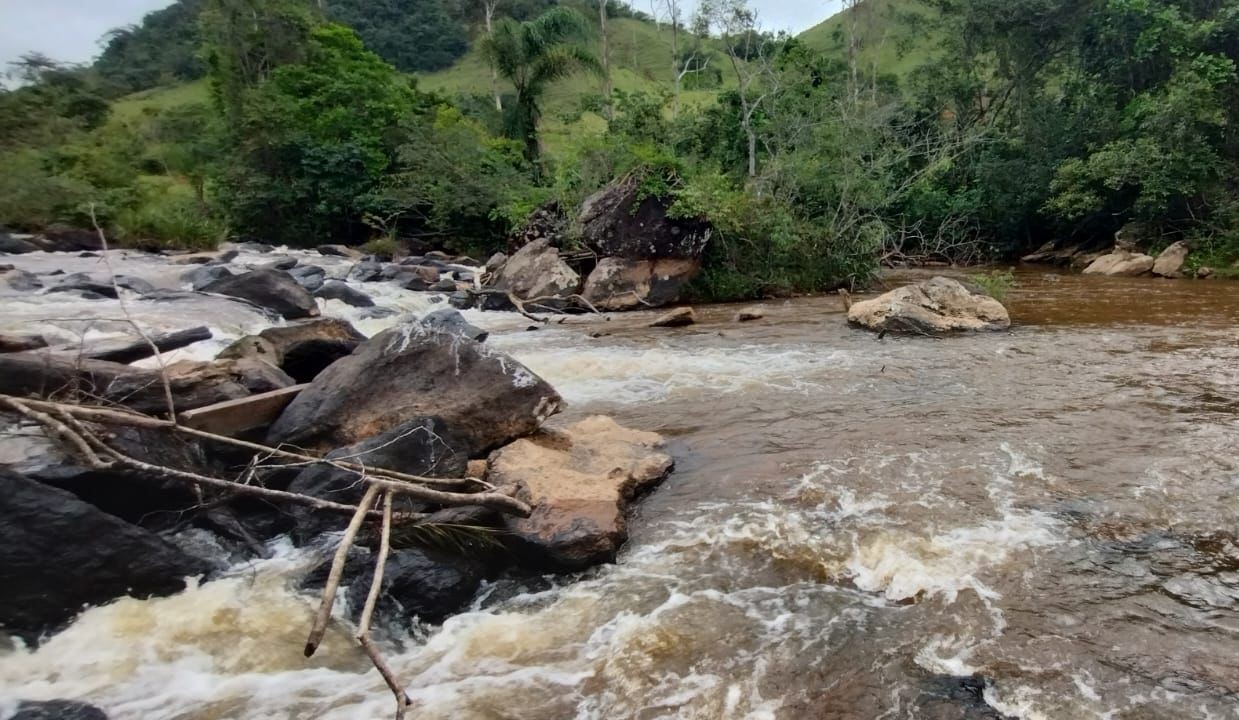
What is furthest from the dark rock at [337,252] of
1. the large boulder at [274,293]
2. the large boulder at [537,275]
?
the large boulder at [274,293]

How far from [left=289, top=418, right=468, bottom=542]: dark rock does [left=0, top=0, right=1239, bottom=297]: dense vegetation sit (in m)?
11.0

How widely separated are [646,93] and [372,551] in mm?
22221

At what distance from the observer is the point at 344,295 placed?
545 inches

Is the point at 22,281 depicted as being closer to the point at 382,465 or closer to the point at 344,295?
the point at 344,295

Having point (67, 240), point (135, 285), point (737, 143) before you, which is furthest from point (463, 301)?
point (737, 143)

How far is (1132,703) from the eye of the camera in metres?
3.21

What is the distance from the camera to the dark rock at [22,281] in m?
12.4

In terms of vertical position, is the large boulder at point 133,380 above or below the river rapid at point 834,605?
above

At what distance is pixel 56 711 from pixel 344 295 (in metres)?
11.3

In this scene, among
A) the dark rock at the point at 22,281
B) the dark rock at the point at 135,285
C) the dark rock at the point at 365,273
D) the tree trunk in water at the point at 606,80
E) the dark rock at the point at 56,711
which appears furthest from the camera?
the tree trunk in water at the point at 606,80

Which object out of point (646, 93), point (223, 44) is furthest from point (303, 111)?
point (646, 93)

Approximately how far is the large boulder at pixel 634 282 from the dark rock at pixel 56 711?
41.5 feet

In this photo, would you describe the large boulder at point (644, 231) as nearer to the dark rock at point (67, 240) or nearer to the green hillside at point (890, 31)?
the dark rock at point (67, 240)

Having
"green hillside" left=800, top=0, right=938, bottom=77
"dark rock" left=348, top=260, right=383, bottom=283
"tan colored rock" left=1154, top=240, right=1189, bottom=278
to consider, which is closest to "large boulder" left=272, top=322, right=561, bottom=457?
"dark rock" left=348, top=260, right=383, bottom=283
